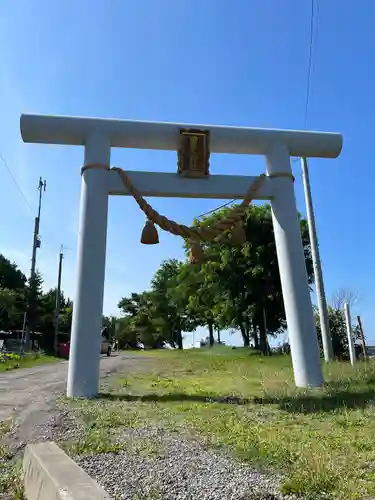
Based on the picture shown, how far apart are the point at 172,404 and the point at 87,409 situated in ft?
4.35

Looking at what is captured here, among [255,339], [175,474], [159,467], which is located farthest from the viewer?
[255,339]

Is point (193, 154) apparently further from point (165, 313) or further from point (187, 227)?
point (165, 313)

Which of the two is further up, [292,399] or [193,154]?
[193,154]

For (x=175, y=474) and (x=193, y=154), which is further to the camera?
(x=193, y=154)

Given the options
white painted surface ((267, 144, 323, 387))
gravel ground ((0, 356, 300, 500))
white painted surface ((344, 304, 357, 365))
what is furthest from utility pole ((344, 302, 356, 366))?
gravel ground ((0, 356, 300, 500))

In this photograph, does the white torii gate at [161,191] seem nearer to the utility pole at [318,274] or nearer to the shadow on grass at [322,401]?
the shadow on grass at [322,401]

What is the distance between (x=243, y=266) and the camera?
2572cm

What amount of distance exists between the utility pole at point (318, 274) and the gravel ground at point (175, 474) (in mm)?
11090

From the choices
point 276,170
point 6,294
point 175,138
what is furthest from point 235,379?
point 6,294

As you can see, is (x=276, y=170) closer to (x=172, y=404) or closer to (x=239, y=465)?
(x=172, y=404)

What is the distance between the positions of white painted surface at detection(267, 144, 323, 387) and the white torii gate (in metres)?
0.02

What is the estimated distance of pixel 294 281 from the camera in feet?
29.8

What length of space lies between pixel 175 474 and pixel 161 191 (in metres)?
6.27

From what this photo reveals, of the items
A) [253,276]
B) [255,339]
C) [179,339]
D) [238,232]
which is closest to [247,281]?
[253,276]
